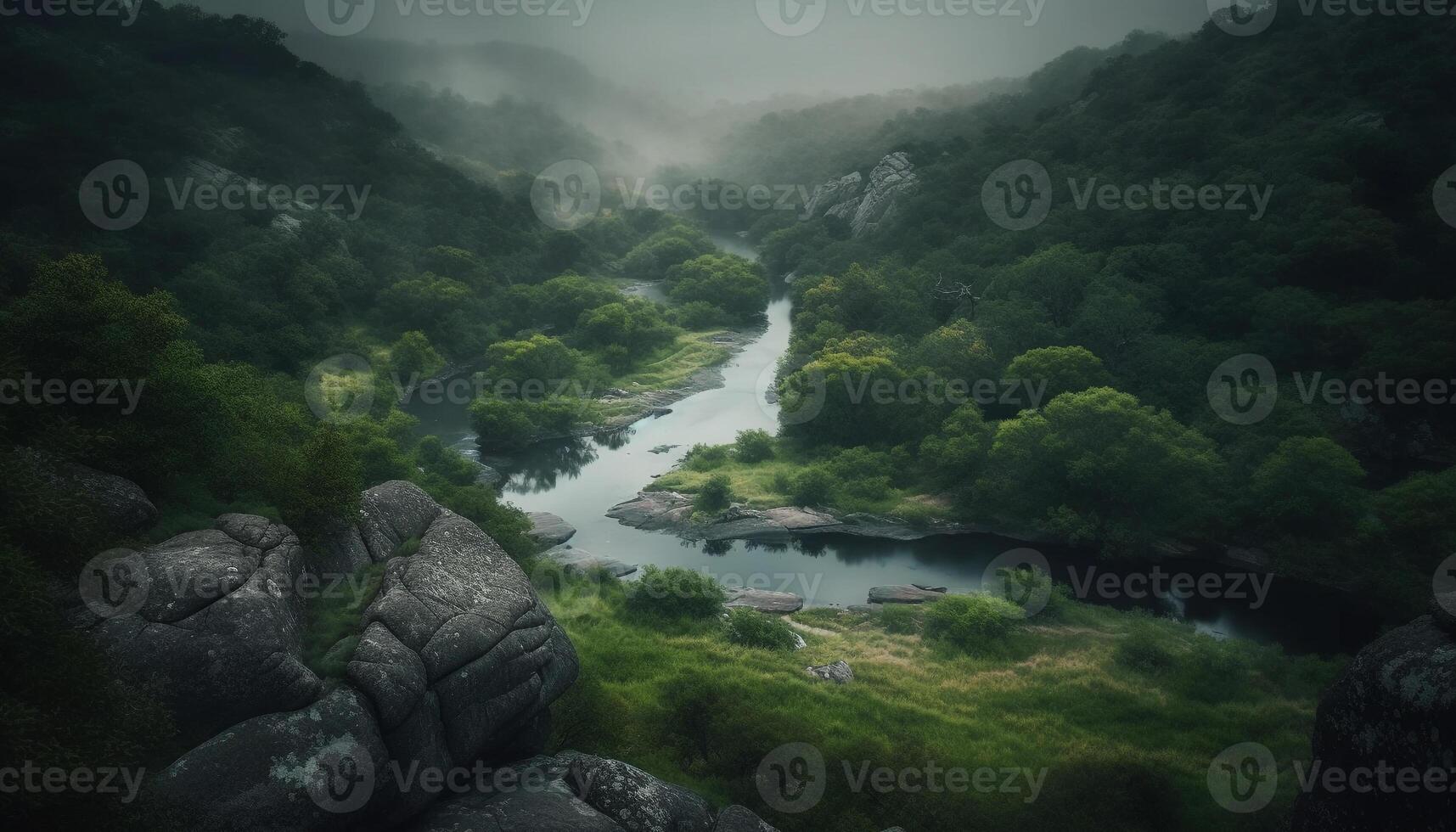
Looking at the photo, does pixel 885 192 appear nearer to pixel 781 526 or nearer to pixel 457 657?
pixel 781 526

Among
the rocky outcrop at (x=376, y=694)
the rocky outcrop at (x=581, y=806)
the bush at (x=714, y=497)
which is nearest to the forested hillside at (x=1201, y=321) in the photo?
the bush at (x=714, y=497)

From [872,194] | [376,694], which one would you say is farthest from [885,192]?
[376,694]

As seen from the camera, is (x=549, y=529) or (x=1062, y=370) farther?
(x=1062, y=370)

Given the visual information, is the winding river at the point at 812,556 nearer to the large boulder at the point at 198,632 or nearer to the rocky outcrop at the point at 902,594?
the rocky outcrop at the point at 902,594

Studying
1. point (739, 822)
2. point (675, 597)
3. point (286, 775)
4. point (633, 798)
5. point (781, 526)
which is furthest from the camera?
point (781, 526)

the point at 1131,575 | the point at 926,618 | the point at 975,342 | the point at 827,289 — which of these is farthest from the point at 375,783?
the point at 827,289

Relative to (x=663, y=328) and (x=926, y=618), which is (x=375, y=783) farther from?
(x=663, y=328)

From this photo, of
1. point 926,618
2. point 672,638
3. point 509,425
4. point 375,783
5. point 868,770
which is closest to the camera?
point 375,783
